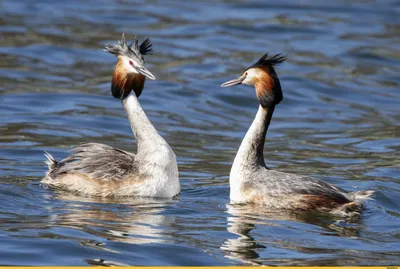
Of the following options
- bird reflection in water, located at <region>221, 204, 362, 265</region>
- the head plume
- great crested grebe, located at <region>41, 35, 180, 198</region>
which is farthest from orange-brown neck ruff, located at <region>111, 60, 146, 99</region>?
bird reflection in water, located at <region>221, 204, 362, 265</region>

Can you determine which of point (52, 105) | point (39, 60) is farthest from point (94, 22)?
point (52, 105)

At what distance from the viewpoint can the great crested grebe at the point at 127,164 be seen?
10.4 metres

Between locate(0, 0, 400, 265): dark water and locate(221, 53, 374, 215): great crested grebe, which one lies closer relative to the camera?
locate(0, 0, 400, 265): dark water

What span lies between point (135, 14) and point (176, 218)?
45.7 feet

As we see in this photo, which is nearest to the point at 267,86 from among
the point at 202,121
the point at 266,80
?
the point at 266,80

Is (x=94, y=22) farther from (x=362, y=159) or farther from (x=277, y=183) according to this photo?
(x=277, y=183)

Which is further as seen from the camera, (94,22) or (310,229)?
(94,22)

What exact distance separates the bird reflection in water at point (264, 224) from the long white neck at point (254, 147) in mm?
497

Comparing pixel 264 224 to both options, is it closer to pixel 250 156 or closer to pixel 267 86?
pixel 250 156

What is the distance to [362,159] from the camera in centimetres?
1330

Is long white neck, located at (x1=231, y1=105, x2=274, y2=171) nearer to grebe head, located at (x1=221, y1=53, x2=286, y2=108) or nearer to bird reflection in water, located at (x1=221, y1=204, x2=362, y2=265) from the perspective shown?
grebe head, located at (x1=221, y1=53, x2=286, y2=108)

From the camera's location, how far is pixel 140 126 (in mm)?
10891

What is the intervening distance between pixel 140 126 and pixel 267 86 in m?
1.51

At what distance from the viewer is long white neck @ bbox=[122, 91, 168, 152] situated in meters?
10.7
